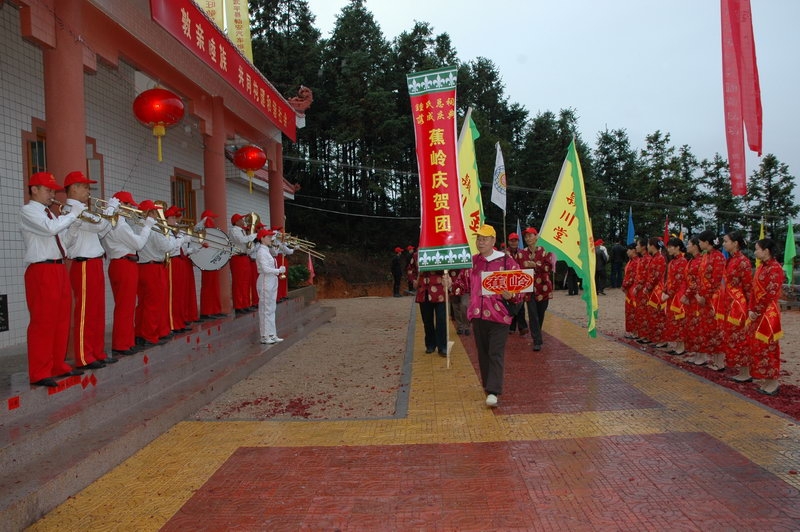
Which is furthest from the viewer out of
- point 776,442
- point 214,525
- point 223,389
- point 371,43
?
point 371,43

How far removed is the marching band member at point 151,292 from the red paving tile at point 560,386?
3.81 meters

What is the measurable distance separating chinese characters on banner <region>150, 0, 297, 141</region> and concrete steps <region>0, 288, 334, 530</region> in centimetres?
350

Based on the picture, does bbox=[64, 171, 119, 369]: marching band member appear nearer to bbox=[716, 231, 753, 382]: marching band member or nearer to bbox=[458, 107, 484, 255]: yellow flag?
bbox=[458, 107, 484, 255]: yellow flag

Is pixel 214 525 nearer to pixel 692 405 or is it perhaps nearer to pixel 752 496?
pixel 752 496

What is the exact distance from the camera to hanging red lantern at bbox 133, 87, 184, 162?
6871 millimetres

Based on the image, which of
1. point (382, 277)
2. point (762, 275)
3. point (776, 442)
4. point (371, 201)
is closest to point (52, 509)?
point (776, 442)

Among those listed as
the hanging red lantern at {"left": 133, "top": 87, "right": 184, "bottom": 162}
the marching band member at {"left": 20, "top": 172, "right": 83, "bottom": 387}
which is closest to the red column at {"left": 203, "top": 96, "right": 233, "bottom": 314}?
the hanging red lantern at {"left": 133, "top": 87, "right": 184, "bottom": 162}

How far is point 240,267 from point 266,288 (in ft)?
4.73

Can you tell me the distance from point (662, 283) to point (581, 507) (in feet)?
18.4

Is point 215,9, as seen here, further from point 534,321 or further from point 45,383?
point 45,383

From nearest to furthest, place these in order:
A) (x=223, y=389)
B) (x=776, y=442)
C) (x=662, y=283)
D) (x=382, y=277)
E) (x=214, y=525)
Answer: (x=214, y=525), (x=776, y=442), (x=223, y=389), (x=662, y=283), (x=382, y=277)

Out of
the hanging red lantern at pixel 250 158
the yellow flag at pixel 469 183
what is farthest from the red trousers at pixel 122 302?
the hanging red lantern at pixel 250 158

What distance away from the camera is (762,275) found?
5422 millimetres

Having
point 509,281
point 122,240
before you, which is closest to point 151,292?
point 122,240
